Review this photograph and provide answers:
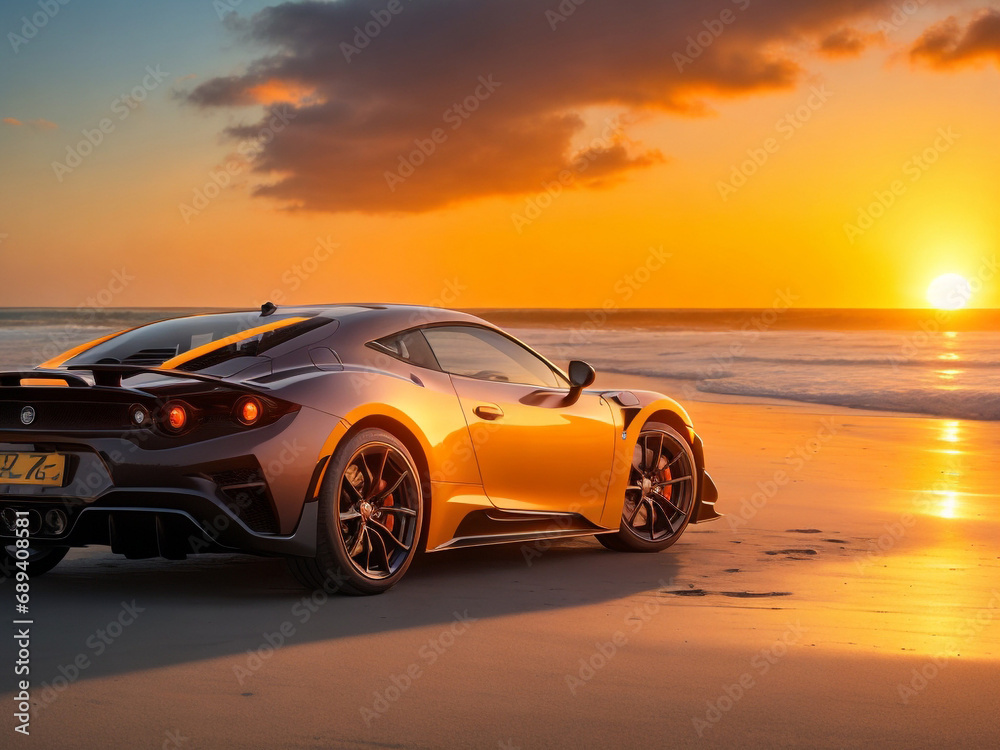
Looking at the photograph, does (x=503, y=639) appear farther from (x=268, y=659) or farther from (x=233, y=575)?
(x=233, y=575)

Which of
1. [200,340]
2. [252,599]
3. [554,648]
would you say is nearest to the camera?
[554,648]

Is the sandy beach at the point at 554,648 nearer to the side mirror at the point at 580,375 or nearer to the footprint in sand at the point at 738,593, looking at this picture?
the footprint in sand at the point at 738,593

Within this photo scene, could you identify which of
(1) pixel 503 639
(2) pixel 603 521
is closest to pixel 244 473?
(1) pixel 503 639

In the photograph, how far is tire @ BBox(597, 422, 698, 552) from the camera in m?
6.96

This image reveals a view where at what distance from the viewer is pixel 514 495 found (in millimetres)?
6078

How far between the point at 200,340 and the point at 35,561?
4.53 feet

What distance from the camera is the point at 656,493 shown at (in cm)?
708

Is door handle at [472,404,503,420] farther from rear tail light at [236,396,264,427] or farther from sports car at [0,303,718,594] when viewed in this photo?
rear tail light at [236,396,264,427]

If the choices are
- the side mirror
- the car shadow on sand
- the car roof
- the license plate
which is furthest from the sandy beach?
the car roof

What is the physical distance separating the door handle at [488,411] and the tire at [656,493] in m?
1.24

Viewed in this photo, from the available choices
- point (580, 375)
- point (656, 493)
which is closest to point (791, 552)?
point (656, 493)

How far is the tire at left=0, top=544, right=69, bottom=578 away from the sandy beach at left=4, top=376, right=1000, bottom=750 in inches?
3.0

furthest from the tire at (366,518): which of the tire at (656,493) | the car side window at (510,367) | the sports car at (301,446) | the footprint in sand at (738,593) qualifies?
the tire at (656,493)

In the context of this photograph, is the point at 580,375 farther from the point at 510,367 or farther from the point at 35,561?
the point at 35,561
